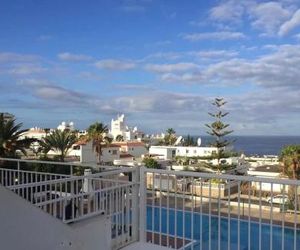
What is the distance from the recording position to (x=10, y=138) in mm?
17750

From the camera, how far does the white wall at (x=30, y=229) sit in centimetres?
67

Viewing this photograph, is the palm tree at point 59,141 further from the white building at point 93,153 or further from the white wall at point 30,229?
the white wall at point 30,229

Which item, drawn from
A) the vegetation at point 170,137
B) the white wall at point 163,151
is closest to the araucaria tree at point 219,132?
the white wall at point 163,151

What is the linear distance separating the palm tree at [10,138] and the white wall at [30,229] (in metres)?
17.6

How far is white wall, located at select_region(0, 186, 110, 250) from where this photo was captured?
2.20 ft

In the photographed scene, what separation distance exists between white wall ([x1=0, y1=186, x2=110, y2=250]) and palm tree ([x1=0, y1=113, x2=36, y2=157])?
1759 cm

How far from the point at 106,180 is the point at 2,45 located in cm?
299

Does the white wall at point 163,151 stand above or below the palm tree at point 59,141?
below

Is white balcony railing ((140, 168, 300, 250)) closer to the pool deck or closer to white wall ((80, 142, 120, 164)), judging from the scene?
the pool deck

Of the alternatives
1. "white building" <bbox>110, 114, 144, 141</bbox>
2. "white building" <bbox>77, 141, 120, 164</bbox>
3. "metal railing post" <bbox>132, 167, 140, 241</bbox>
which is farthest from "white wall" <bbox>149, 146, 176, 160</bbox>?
"metal railing post" <bbox>132, 167, 140, 241</bbox>

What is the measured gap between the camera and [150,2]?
1280cm

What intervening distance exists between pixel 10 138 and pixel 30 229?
18176 mm

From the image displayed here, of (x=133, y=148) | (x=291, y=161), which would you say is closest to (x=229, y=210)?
(x=291, y=161)

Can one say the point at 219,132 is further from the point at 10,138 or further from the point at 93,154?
the point at 10,138
